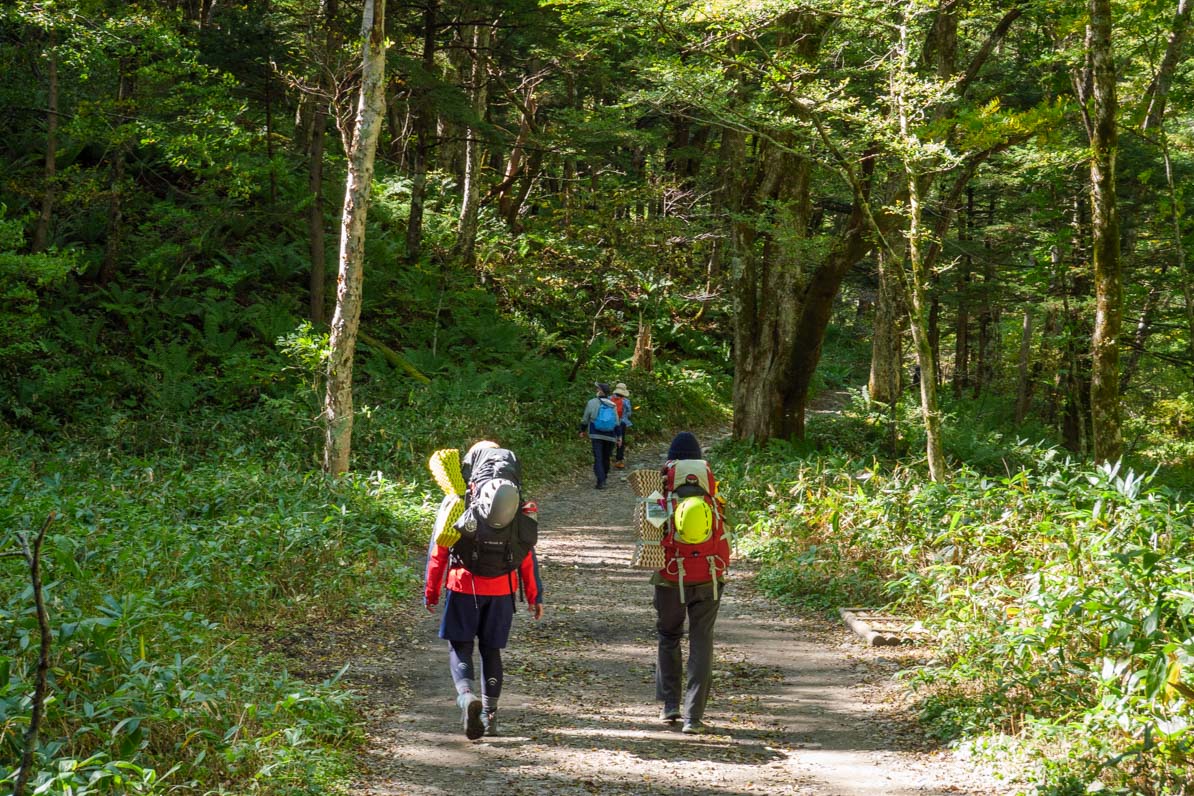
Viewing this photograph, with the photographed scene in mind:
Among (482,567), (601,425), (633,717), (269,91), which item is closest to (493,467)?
(482,567)

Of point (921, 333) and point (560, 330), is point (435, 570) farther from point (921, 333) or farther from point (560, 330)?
point (560, 330)

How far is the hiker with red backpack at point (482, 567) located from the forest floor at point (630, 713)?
38cm

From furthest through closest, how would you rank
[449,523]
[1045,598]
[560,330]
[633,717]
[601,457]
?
1. [560,330]
2. [601,457]
3. [633,717]
4. [1045,598]
5. [449,523]

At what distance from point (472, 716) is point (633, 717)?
1.23 meters

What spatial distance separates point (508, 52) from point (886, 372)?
39.4 feet

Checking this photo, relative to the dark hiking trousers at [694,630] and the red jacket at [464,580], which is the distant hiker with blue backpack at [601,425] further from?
the red jacket at [464,580]

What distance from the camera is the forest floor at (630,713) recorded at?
5266mm

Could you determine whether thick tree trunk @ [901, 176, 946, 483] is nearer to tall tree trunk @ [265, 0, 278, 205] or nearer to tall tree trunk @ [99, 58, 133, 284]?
tall tree trunk @ [265, 0, 278, 205]

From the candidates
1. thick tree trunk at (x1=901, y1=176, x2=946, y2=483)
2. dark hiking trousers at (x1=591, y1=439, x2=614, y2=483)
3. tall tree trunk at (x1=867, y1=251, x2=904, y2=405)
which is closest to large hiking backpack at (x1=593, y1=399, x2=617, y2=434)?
dark hiking trousers at (x1=591, y1=439, x2=614, y2=483)

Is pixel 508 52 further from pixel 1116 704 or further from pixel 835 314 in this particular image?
pixel 835 314

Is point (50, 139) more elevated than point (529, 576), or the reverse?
point (50, 139)

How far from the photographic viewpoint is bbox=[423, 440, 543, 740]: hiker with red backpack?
5.57 m

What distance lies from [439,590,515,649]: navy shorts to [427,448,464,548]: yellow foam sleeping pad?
36 cm

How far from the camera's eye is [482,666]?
580 centimetres
